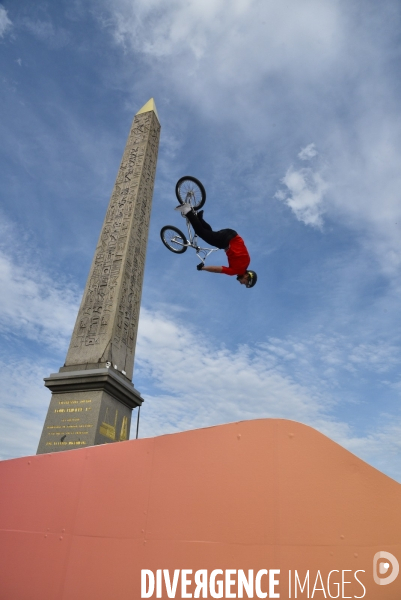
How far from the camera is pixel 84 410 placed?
27.4 feet

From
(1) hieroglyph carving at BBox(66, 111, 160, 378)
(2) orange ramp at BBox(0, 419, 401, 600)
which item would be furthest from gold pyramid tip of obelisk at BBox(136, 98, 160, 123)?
(2) orange ramp at BBox(0, 419, 401, 600)

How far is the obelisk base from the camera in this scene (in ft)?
26.6

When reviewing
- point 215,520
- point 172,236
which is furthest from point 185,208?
point 215,520

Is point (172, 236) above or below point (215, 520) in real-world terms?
above

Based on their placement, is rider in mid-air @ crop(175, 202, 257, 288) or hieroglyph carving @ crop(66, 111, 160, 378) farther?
hieroglyph carving @ crop(66, 111, 160, 378)

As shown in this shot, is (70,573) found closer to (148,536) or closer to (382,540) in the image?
(148,536)

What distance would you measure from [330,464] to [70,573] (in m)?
Answer: 2.42

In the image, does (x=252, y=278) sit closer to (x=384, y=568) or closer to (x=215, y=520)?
(x=215, y=520)

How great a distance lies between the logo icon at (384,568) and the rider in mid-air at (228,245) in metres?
4.92

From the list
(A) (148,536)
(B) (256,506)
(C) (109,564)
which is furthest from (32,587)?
(B) (256,506)

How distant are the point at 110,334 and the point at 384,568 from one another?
732 centimetres

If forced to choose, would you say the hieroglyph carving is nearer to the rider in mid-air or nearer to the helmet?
the rider in mid-air

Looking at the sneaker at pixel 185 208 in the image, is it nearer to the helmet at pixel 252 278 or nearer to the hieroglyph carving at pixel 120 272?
the helmet at pixel 252 278

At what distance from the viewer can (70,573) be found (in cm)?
350
